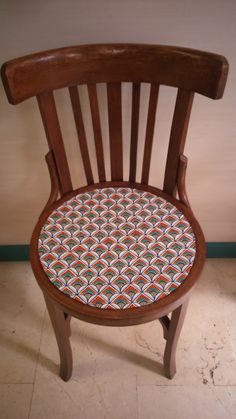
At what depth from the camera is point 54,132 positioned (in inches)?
39.7

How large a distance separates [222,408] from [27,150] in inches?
44.4

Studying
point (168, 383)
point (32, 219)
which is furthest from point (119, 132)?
point (168, 383)

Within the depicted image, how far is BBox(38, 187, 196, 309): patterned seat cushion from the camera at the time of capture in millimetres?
886

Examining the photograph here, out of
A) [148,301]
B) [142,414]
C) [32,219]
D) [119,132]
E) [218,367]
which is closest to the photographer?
[148,301]

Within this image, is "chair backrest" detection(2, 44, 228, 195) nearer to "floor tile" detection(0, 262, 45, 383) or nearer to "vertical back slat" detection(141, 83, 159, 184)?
"vertical back slat" detection(141, 83, 159, 184)

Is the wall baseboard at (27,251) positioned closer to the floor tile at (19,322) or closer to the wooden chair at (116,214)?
the floor tile at (19,322)

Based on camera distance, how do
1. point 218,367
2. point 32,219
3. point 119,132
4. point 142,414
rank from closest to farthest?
point 119,132, point 142,414, point 218,367, point 32,219

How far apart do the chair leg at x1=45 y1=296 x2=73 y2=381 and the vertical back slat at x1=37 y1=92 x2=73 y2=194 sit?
0.37 m

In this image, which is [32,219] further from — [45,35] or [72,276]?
[45,35]

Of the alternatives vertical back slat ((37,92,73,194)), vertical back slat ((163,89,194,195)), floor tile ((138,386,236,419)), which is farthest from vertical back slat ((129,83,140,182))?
floor tile ((138,386,236,419))

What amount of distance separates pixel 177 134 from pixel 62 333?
2.24 feet

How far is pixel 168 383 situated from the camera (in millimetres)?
1266

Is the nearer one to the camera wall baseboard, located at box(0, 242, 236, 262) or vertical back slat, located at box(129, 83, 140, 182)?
vertical back slat, located at box(129, 83, 140, 182)

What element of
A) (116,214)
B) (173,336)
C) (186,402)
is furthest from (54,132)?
(186,402)
